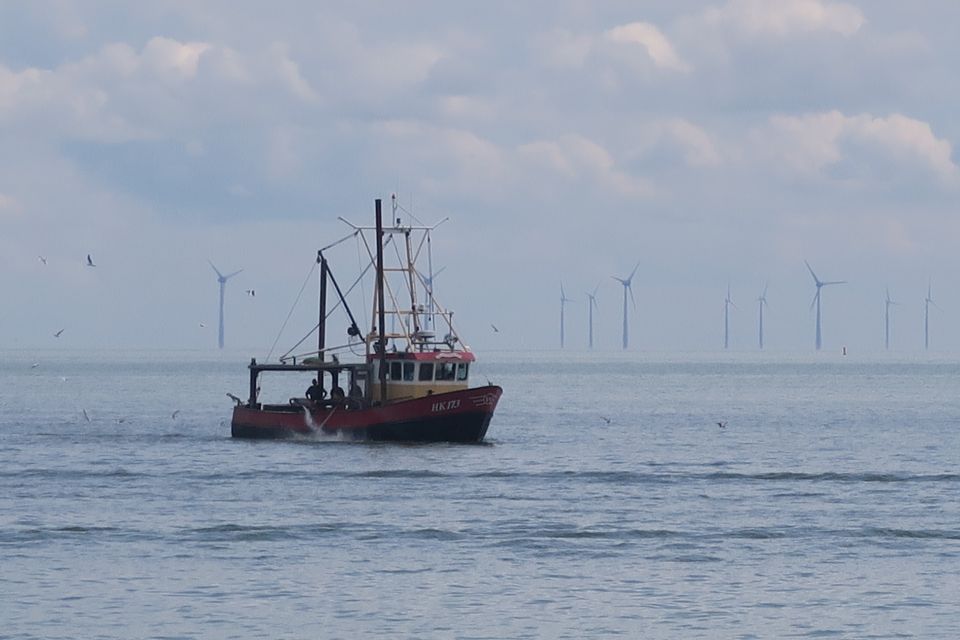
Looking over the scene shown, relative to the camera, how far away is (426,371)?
74.8 meters

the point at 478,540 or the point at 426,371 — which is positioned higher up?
the point at 426,371

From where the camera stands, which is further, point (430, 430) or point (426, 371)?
point (426, 371)

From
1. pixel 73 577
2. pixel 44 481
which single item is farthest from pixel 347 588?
pixel 44 481

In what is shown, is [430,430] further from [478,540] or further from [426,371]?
[478,540]

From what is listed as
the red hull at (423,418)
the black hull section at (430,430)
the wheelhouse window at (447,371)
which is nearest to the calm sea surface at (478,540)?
the black hull section at (430,430)

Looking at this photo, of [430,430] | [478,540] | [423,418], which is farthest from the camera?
[430,430]

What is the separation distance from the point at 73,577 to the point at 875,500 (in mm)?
28089

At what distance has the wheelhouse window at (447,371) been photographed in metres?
74.8

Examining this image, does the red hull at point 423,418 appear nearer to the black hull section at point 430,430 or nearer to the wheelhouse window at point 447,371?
the black hull section at point 430,430

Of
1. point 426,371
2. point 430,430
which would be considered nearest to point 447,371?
point 426,371

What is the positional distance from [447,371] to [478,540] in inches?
1147

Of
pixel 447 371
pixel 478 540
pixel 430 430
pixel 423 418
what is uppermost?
pixel 447 371

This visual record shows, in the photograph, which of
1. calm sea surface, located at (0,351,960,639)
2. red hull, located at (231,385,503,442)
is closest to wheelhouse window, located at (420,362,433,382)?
red hull, located at (231,385,503,442)

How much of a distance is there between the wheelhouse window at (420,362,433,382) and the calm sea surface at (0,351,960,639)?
3022 millimetres
